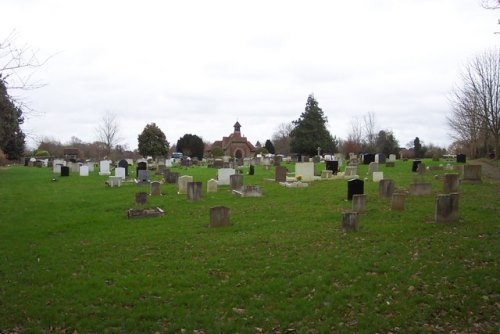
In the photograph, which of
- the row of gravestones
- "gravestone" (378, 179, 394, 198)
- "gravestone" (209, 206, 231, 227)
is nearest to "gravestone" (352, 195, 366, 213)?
the row of gravestones

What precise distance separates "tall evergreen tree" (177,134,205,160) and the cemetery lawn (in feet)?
223

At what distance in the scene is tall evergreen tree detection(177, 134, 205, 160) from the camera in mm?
82562

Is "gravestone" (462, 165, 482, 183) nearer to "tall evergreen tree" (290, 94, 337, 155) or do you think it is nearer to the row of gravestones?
the row of gravestones

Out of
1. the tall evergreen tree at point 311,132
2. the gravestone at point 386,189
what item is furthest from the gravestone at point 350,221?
the tall evergreen tree at point 311,132

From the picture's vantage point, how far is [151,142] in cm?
6006

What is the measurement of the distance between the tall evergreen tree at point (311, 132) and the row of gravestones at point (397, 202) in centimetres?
4944

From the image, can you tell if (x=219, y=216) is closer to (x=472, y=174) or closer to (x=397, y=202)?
(x=397, y=202)

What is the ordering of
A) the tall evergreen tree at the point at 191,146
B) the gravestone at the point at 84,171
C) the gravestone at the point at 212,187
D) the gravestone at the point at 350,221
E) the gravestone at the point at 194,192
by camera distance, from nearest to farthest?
the gravestone at the point at 350,221 → the gravestone at the point at 194,192 → the gravestone at the point at 212,187 → the gravestone at the point at 84,171 → the tall evergreen tree at the point at 191,146

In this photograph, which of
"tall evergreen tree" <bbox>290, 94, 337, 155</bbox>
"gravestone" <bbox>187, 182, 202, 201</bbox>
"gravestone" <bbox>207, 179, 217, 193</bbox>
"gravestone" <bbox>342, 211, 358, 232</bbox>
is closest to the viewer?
"gravestone" <bbox>342, 211, 358, 232</bbox>

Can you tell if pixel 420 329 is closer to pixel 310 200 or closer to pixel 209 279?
pixel 209 279

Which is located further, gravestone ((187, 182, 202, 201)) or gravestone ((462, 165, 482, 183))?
gravestone ((462, 165, 482, 183))

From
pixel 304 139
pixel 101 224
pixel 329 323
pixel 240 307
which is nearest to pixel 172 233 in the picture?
pixel 101 224

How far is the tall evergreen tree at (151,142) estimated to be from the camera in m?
60.1

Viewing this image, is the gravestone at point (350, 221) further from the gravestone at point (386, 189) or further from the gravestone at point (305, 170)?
the gravestone at point (305, 170)
